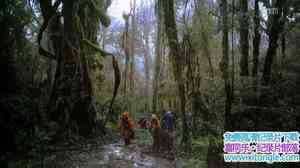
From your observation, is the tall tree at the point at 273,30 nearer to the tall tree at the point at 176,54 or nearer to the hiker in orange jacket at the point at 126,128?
the tall tree at the point at 176,54

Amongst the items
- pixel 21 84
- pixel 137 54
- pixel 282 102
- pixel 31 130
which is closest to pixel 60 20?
pixel 21 84

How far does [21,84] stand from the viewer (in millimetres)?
11188

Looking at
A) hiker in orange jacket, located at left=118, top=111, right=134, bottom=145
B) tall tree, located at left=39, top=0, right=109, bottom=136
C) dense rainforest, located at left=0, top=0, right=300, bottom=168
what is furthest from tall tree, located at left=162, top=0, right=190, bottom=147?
tall tree, located at left=39, top=0, right=109, bottom=136

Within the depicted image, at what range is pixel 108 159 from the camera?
875 cm

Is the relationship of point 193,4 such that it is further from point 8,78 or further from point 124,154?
A: point 8,78

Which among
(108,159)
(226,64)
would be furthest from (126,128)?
(226,64)

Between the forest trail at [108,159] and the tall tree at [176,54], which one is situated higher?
the tall tree at [176,54]

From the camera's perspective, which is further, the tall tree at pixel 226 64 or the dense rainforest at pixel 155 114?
the tall tree at pixel 226 64

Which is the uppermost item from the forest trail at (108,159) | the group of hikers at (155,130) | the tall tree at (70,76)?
the tall tree at (70,76)

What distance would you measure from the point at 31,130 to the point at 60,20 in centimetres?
530

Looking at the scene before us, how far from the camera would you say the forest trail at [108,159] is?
8.08 metres

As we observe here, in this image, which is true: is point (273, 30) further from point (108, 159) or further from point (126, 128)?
point (108, 159)

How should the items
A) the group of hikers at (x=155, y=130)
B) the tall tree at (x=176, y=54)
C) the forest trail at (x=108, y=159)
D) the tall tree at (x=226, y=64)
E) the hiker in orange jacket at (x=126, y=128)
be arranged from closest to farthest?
the forest trail at (x=108, y=159) < the group of hikers at (x=155, y=130) < the tall tree at (x=176, y=54) < the tall tree at (x=226, y=64) < the hiker in orange jacket at (x=126, y=128)

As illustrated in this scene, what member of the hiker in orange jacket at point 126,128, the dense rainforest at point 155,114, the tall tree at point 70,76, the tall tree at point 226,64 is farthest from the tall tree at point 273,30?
the tall tree at point 70,76
